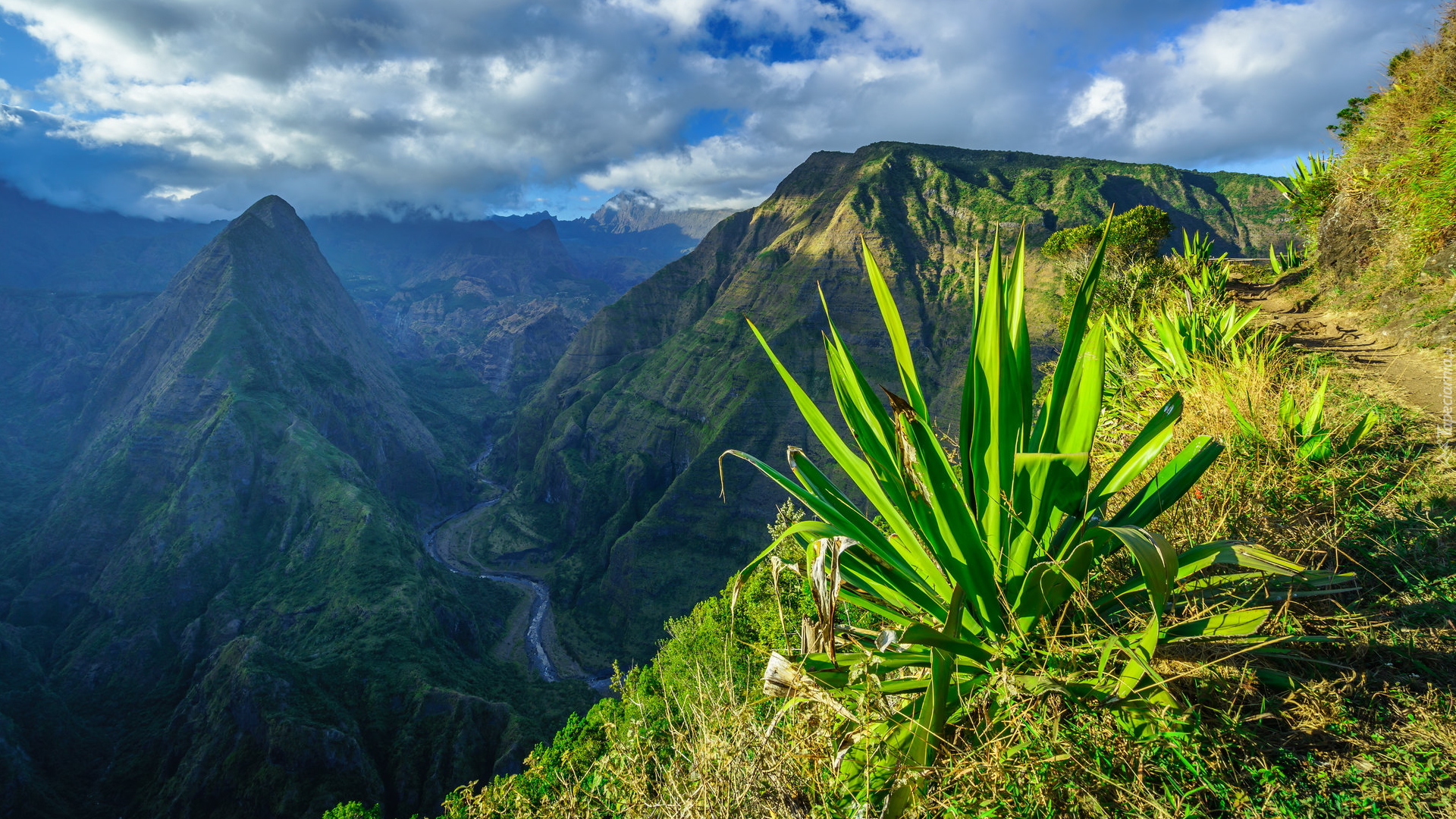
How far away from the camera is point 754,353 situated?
74.6 metres

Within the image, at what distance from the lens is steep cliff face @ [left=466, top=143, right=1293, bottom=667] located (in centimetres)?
6450

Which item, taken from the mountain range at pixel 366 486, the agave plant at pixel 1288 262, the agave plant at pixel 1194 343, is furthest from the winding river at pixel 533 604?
the agave plant at pixel 1194 343

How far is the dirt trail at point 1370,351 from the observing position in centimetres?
505

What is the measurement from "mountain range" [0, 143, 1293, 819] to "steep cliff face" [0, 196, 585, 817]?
0.28 meters

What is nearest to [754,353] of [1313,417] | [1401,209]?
[1401,209]

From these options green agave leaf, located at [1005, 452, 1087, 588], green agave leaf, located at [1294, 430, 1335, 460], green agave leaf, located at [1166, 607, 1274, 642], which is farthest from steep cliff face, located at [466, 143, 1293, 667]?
green agave leaf, located at [1166, 607, 1274, 642]

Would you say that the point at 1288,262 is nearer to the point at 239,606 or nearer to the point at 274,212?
the point at 239,606

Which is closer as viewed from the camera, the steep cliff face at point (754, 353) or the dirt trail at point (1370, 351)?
the dirt trail at point (1370, 351)

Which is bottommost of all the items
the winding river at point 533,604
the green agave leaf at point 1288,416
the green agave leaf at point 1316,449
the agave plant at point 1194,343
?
the winding river at point 533,604

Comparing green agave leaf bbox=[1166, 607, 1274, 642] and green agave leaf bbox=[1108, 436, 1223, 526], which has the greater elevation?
green agave leaf bbox=[1108, 436, 1223, 526]

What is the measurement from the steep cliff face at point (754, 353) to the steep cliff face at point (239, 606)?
47.4 feet

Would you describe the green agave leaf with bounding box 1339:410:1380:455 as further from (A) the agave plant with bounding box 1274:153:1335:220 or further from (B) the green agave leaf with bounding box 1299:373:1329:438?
(A) the agave plant with bounding box 1274:153:1335:220

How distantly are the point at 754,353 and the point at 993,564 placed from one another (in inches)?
2865

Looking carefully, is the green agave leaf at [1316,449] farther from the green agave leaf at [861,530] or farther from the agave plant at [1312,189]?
the agave plant at [1312,189]
